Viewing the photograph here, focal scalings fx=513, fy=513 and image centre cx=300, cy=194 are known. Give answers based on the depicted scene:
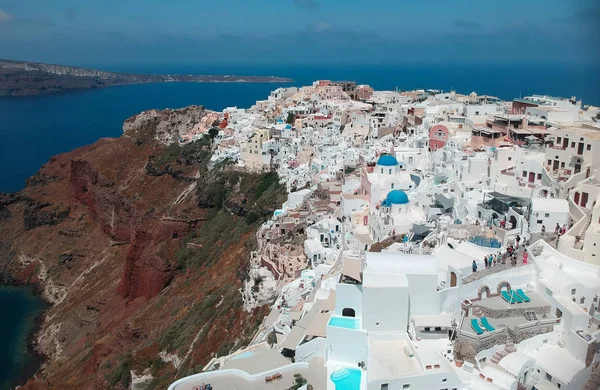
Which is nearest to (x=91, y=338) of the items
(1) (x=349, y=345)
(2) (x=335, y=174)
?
(2) (x=335, y=174)

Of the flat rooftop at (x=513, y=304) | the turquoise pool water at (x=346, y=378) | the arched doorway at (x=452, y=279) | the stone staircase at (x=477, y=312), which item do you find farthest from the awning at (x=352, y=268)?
the flat rooftop at (x=513, y=304)

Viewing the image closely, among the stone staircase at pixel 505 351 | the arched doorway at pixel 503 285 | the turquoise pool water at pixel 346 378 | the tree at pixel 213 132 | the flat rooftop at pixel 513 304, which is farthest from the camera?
the tree at pixel 213 132

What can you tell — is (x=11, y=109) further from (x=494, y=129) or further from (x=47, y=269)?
(x=494, y=129)

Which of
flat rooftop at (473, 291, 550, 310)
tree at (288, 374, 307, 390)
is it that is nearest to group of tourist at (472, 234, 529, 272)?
flat rooftop at (473, 291, 550, 310)

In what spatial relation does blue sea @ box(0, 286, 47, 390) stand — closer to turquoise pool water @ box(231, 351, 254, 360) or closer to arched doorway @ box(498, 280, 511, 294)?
turquoise pool water @ box(231, 351, 254, 360)

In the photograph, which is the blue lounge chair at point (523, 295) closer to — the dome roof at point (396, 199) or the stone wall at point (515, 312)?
the stone wall at point (515, 312)

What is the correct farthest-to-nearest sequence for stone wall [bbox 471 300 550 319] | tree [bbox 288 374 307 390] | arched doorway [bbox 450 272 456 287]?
arched doorway [bbox 450 272 456 287] < stone wall [bbox 471 300 550 319] < tree [bbox 288 374 307 390]
